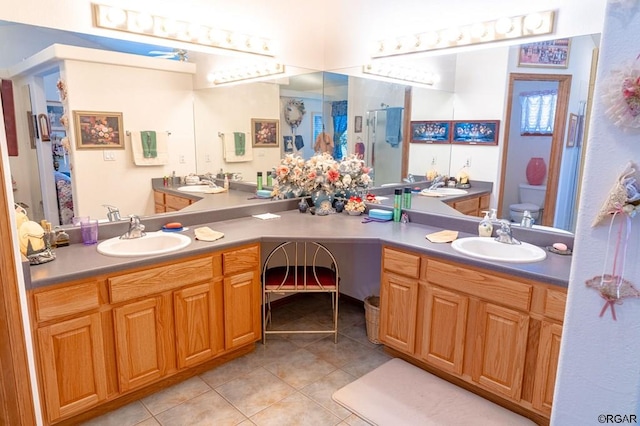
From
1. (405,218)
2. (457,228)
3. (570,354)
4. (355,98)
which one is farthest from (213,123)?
(570,354)

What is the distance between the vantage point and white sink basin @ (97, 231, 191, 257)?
7.34 feet

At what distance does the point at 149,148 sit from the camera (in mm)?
2572

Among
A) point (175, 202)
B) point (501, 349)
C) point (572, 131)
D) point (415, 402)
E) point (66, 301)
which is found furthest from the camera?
point (175, 202)

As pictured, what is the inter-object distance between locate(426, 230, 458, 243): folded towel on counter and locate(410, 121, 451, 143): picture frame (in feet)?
2.50

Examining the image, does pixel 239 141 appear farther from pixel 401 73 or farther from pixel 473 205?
pixel 473 205

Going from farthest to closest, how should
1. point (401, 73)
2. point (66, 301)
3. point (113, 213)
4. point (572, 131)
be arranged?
point (401, 73) → point (113, 213) → point (572, 131) → point (66, 301)

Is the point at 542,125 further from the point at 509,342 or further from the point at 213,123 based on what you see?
the point at 213,123

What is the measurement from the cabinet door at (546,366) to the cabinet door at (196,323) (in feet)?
5.73

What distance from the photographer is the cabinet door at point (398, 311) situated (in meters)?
2.45

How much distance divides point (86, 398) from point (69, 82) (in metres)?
1.65

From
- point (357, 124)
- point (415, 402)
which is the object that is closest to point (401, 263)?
point (415, 402)

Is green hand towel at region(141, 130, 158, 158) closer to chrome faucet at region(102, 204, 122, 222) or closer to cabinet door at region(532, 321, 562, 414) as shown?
chrome faucet at region(102, 204, 122, 222)

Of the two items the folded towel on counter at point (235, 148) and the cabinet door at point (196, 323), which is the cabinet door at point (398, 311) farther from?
the folded towel on counter at point (235, 148)

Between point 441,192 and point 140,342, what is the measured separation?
223cm
